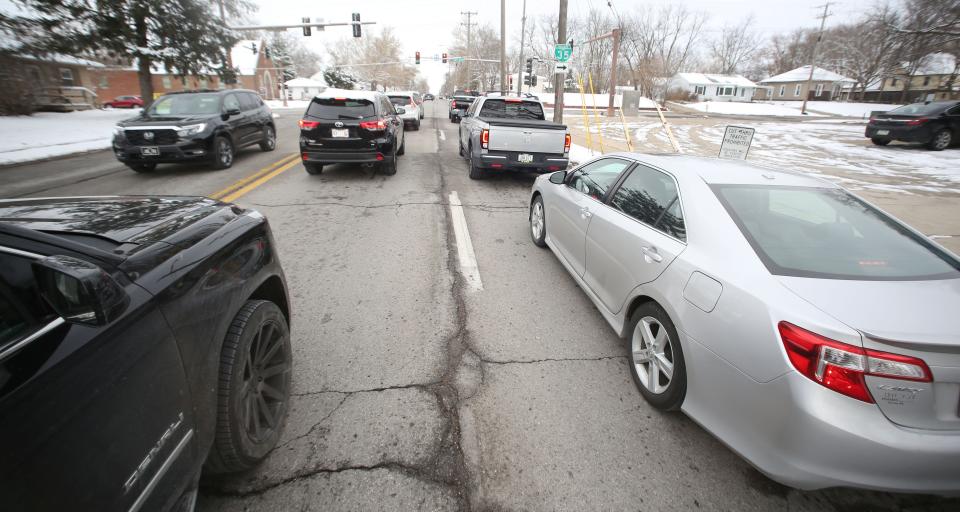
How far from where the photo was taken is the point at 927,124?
15.9 m

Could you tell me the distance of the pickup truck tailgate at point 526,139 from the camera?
858cm

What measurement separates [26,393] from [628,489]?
7.83 ft

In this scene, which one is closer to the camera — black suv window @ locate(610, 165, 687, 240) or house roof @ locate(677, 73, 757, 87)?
black suv window @ locate(610, 165, 687, 240)

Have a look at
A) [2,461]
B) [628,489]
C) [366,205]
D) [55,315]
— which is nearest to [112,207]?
[55,315]

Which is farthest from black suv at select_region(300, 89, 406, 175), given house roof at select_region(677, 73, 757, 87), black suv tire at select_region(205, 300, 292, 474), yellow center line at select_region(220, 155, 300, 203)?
house roof at select_region(677, 73, 757, 87)

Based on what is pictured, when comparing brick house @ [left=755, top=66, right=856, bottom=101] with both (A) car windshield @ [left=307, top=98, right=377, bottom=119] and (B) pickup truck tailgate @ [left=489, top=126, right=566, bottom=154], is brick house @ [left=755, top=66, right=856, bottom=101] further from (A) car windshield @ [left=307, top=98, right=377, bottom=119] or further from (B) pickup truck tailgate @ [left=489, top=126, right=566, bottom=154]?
(A) car windshield @ [left=307, top=98, right=377, bottom=119]

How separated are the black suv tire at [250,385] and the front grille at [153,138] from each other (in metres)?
8.63

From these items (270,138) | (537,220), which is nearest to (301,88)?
(270,138)

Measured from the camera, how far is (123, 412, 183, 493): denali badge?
1359 mm

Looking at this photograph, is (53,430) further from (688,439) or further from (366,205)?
(366,205)

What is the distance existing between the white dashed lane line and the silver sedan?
1.55 meters

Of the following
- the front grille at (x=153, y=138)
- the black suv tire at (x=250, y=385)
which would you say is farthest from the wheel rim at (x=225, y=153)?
the black suv tire at (x=250, y=385)

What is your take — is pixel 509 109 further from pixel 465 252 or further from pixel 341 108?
pixel 465 252

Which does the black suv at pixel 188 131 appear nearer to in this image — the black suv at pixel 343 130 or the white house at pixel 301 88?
the black suv at pixel 343 130
